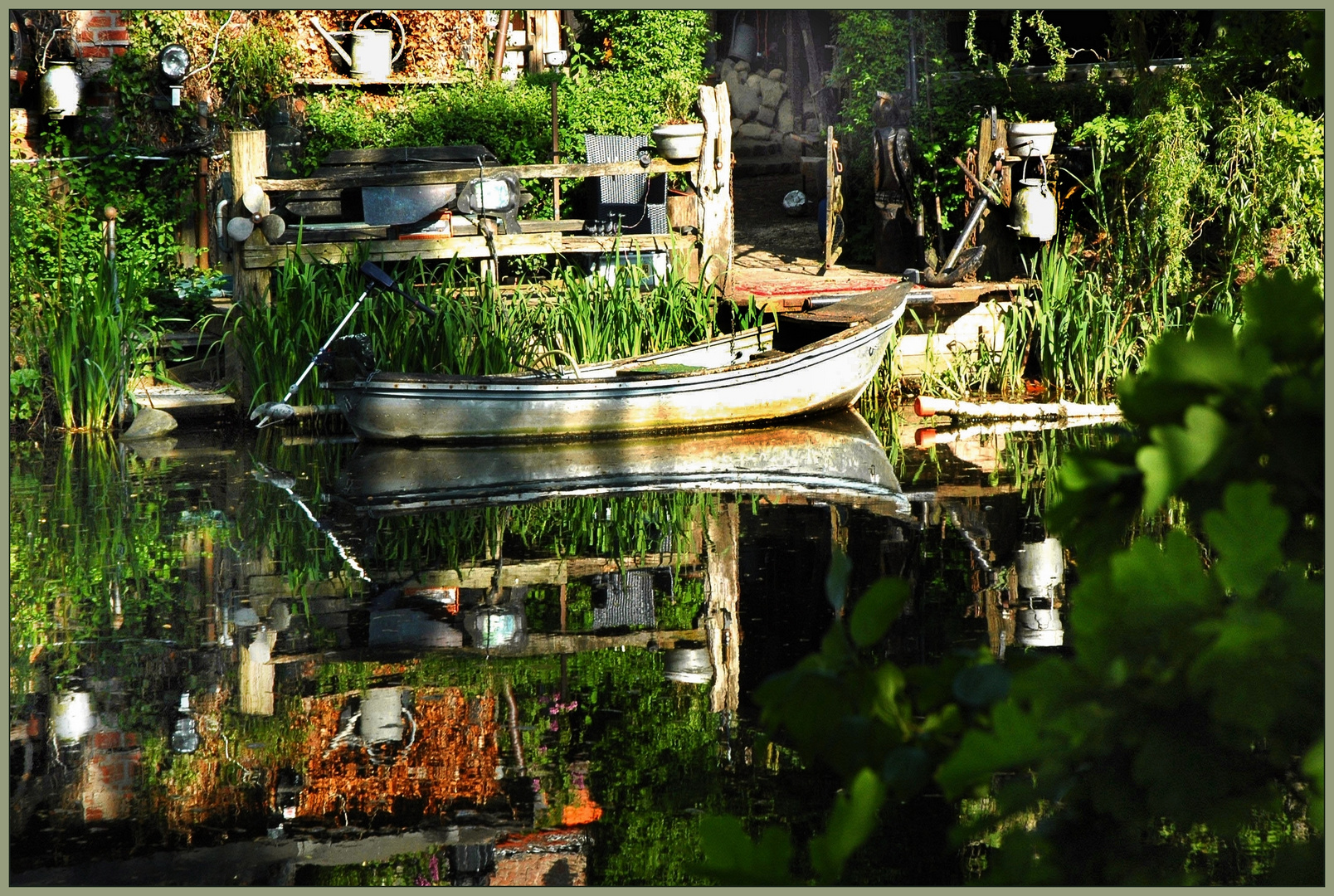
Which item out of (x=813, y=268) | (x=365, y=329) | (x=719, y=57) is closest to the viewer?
(x=365, y=329)

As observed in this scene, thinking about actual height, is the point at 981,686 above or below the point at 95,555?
above

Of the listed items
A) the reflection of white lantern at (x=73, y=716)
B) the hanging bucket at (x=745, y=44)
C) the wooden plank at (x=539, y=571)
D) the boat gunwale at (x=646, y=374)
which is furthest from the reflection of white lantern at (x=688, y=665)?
the hanging bucket at (x=745, y=44)

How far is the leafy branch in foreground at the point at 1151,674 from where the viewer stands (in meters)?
1.39

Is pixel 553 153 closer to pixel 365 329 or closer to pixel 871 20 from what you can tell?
pixel 365 329

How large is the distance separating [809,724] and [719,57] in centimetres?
1911

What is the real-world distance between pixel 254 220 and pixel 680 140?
10.7 ft

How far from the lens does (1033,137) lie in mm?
11820

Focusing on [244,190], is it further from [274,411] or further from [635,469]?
[635,469]

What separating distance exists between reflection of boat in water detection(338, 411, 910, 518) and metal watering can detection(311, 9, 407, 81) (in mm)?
5865

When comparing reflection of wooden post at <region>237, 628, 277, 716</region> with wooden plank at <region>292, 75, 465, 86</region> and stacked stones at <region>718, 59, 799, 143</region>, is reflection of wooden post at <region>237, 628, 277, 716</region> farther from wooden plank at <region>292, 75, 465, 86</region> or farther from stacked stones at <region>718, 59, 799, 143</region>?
stacked stones at <region>718, 59, 799, 143</region>

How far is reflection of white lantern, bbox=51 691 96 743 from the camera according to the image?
15.0ft

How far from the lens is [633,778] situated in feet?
13.5

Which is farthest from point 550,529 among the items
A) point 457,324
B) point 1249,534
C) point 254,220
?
point 1249,534

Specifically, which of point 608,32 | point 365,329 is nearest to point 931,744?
point 365,329
